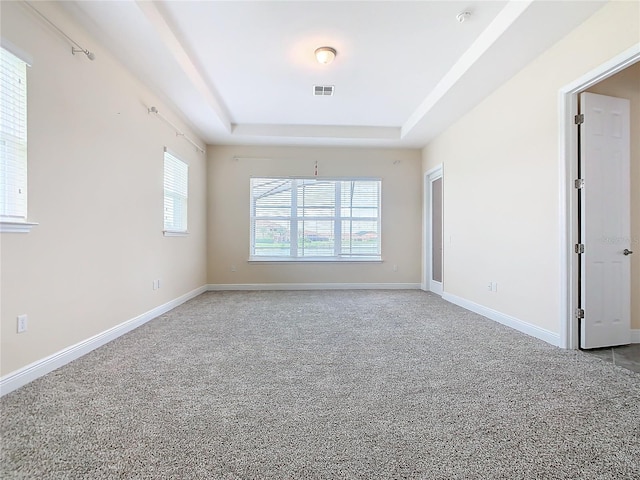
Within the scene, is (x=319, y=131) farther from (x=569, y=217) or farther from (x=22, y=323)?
(x=22, y=323)

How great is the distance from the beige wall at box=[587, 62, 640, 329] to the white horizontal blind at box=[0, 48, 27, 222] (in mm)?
Result: 4377

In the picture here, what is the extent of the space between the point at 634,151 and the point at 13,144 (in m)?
4.83

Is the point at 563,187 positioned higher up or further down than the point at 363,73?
further down

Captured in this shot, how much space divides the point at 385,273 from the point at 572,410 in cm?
454

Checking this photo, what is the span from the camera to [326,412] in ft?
5.65

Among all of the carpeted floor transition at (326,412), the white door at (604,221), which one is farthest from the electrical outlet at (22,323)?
the white door at (604,221)

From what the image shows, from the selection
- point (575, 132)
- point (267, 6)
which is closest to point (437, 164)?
point (575, 132)

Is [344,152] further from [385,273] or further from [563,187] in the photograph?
[563,187]

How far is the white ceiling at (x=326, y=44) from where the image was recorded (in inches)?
103

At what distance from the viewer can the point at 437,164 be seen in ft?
18.1

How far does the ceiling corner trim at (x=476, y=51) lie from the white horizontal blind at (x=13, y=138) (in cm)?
348

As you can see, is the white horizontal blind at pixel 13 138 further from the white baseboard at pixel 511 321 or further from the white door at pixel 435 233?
the white door at pixel 435 233

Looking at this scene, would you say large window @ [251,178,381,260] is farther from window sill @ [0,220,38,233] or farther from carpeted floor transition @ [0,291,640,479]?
window sill @ [0,220,38,233]

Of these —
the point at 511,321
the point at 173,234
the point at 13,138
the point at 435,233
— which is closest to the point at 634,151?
the point at 511,321
